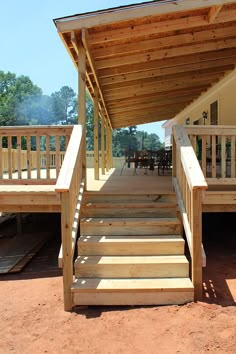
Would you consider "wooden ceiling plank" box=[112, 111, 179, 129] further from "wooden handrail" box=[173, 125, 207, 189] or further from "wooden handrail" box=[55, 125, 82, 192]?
"wooden handrail" box=[55, 125, 82, 192]

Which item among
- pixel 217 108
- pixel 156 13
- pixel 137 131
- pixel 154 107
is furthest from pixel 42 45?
pixel 156 13

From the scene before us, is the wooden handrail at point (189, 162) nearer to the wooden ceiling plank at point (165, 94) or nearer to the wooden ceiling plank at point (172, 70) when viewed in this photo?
the wooden ceiling plank at point (172, 70)

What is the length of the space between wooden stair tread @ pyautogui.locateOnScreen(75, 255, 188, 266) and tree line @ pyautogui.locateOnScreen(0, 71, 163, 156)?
101ft

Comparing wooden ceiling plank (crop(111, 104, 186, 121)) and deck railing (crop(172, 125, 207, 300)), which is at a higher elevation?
wooden ceiling plank (crop(111, 104, 186, 121))

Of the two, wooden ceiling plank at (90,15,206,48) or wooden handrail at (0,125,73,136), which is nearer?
wooden handrail at (0,125,73,136)

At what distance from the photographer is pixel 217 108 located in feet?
30.6

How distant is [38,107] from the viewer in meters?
42.4

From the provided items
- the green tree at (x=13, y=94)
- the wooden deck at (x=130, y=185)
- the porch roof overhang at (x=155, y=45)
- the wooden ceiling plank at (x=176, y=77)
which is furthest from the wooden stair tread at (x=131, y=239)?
the green tree at (x=13, y=94)

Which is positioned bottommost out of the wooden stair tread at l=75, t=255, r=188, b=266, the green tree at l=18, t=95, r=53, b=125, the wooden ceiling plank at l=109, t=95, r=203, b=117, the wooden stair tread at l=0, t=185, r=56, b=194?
the wooden stair tread at l=75, t=255, r=188, b=266

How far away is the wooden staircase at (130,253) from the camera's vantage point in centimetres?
348

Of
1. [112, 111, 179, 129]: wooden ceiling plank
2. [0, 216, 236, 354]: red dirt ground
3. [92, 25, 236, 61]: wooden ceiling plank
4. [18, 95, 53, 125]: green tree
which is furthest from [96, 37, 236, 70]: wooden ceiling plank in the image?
[18, 95, 53, 125]: green tree

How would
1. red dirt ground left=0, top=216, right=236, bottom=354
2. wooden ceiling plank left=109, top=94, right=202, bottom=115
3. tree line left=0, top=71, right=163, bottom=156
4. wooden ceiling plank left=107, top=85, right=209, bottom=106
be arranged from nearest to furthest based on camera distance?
1. red dirt ground left=0, top=216, right=236, bottom=354
2. wooden ceiling plank left=107, top=85, right=209, bottom=106
3. wooden ceiling plank left=109, top=94, right=202, bottom=115
4. tree line left=0, top=71, right=163, bottom=156

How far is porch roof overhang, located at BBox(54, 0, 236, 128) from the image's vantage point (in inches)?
190

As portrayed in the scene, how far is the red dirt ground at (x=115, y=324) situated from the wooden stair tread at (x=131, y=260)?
1.49 feet
